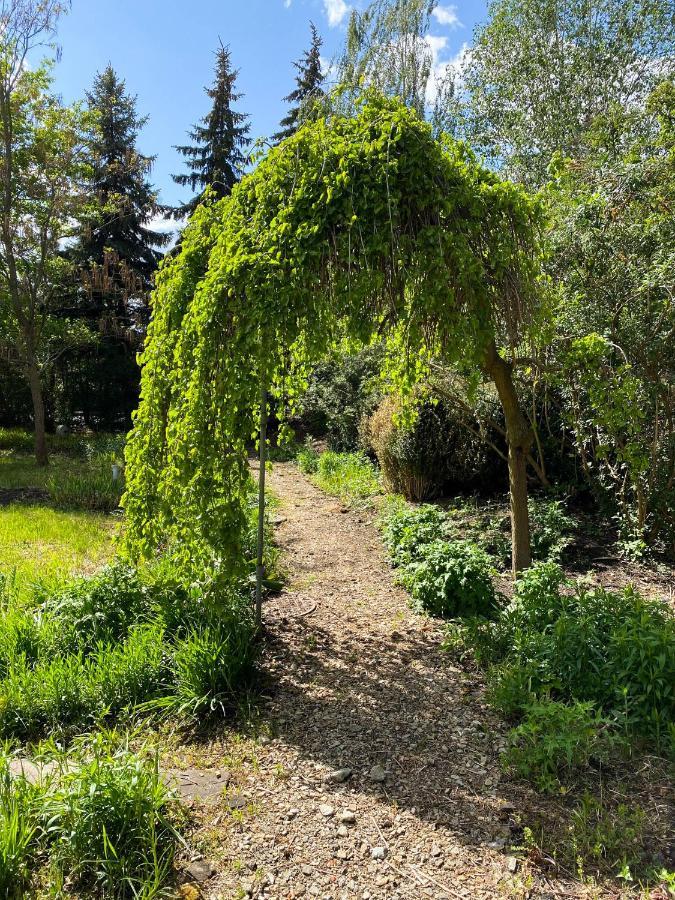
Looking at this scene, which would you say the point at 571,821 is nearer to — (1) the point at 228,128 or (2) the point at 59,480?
(2) the point at 59,480

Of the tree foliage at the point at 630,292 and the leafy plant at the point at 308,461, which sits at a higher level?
the tree foliage at the point at 630,292

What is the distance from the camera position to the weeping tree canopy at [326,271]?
2.77 metres

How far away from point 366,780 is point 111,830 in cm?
103

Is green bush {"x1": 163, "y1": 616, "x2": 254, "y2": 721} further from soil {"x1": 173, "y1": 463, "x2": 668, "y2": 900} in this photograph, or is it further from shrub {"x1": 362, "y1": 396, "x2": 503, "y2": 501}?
shrub {"x1": 362, "y1": 396, "x2": 503, "y2": 501}

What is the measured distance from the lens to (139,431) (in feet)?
11.9

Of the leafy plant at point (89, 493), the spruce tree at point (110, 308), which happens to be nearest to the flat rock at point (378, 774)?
the leafy plant at point (89, 493)

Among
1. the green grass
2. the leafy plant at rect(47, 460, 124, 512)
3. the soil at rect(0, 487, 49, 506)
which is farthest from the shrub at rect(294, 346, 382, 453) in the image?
the green grass

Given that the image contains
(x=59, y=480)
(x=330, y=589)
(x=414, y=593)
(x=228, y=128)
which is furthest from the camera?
(x=228, y=128)

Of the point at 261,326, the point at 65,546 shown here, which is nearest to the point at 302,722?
the point at 261,326

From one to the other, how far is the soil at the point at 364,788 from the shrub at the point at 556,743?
0.09 m

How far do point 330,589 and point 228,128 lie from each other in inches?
776

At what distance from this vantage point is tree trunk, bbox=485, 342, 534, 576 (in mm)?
3724

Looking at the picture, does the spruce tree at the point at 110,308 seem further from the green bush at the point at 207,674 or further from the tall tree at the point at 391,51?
the green bush at the point at 207,674

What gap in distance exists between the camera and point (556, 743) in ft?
7.25
